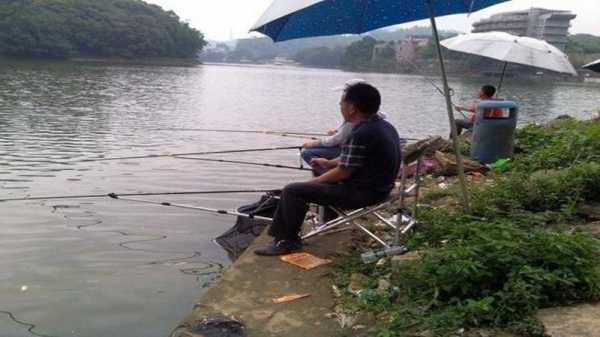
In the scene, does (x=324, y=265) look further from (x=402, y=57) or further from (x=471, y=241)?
(x=402, y=57)

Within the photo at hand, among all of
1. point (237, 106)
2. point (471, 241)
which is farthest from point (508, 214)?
point (237, 106)

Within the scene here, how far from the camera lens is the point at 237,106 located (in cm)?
2791

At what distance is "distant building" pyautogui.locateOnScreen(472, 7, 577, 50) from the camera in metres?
32.6

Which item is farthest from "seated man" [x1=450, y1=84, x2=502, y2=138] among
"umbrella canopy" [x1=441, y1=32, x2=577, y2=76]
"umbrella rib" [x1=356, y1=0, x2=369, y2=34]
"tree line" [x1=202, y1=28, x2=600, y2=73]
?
"umbrella rib" [x1=356, y1=0, x2=369, y2=34]

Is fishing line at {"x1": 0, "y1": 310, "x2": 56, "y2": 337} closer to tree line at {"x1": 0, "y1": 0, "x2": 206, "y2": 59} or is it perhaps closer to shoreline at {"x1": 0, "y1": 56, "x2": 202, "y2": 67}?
shoreline at {"x1": 0, "y1": 56, "x2": 202, "y2": 67}

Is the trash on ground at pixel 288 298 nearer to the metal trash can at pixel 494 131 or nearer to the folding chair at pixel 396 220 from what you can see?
the folding chair at pixel 396 220

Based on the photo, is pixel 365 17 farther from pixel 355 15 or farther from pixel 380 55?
pixel 380 55

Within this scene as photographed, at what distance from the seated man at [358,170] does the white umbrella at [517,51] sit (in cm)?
518

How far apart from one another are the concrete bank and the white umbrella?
222 inches

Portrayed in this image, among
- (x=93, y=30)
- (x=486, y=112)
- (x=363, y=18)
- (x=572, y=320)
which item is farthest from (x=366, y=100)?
(x=93, y=30)

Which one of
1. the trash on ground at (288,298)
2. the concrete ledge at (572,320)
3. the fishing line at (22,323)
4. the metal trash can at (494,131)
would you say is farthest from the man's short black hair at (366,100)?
the metal trash can at (494,131)

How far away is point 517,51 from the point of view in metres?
9.11

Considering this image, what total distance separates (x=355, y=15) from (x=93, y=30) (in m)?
85.3

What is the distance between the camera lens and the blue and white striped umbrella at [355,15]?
4.61 metres
